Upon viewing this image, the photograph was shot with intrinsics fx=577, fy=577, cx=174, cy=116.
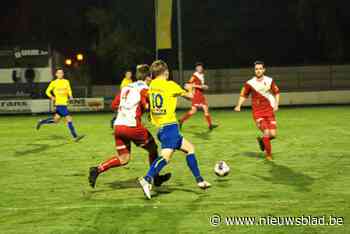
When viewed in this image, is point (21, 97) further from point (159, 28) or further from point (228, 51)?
point (228, 51)

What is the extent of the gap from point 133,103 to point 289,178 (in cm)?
315

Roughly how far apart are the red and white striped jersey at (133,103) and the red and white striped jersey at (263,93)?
3.75 meters

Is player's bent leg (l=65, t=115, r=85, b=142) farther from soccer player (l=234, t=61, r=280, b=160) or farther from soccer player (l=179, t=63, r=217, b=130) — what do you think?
soccer player (l=234, t=61, r=280, b=160)

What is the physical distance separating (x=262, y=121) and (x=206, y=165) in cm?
159

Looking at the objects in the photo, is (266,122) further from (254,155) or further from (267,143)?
(254,155)

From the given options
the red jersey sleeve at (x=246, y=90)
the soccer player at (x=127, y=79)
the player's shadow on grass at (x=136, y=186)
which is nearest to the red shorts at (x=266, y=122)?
the red jersey sleeve at (x=246, y=90)

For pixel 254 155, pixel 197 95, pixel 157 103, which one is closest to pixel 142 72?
pixel 157 103

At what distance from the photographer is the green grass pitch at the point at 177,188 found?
7234mm

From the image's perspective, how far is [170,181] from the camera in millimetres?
10078

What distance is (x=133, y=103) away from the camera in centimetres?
894

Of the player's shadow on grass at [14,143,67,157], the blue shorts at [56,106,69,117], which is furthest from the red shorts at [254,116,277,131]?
the blue shorts at [56,106,69,117]

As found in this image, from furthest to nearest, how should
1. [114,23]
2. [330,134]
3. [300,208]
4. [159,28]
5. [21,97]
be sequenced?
[114,23] < [21,97] < [159,28] < [330,134] < [300,208]

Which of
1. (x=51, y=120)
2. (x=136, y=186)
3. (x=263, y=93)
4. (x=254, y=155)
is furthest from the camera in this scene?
(x=51, y=120)

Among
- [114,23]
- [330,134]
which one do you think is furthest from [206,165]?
[114,23]
